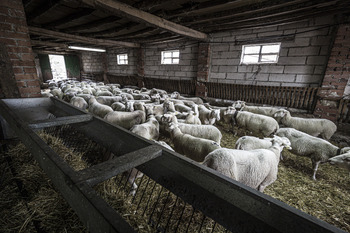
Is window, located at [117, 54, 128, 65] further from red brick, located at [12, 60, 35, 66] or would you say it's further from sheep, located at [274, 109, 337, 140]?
sheep, located at [274, 109, 337, 140]

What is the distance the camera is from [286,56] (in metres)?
5.86

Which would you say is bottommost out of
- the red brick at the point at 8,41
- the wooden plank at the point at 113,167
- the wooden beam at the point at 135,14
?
the wooden plank at the point at 113,167

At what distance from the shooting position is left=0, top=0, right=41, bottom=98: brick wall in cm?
254

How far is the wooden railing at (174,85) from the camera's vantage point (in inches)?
349

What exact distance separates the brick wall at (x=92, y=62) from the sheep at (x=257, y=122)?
45.4 ft

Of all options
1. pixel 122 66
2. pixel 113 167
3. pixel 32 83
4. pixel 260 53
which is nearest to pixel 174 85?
pixel 260 53

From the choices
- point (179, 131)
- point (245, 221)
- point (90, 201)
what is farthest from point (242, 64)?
point (90, 201)

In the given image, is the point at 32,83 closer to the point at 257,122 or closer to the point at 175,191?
the point at 175,191

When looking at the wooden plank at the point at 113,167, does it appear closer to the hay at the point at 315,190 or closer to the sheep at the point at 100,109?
the hay at the point at 315,190

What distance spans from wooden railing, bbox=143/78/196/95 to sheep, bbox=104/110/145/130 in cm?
473

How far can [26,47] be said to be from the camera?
2.79m

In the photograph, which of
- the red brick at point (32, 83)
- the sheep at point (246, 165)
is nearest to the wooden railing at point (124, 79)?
the red brick at point (32, 83)

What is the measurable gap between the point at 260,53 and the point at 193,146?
5.59m

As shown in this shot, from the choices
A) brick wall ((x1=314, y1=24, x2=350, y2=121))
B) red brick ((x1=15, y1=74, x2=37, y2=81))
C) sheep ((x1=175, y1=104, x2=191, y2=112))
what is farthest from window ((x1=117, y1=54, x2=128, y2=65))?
brick wall ((x1=314, y1=24, x2=350, y2=121))
